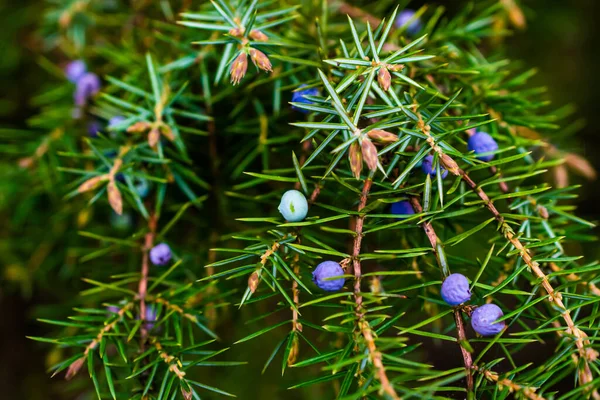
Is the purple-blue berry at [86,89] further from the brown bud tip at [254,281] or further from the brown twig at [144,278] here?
the brown bud tip at [254,281]

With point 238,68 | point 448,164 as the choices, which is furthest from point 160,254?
point 448,164

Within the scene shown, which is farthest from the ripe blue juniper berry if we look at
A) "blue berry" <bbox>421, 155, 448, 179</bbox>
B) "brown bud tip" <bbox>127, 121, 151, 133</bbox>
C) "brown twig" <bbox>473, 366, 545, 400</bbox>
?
"brown twig" <bbox>473, 366, 545, 400</bbox>

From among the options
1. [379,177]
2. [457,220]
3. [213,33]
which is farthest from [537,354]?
[213,33]

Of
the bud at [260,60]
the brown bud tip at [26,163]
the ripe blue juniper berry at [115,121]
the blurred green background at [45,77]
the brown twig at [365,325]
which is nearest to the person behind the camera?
the brown twig at [365,325]

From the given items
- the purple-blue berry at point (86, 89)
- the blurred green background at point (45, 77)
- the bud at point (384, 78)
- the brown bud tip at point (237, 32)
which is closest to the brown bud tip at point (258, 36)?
the brown bud tip at point (237, 32)

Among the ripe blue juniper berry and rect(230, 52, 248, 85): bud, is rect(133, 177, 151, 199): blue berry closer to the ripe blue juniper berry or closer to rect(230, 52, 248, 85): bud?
the ripe blue juniper berry

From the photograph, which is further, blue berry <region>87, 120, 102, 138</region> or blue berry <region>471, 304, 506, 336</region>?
blue berry <region>87, 120, 102, 138</region>
